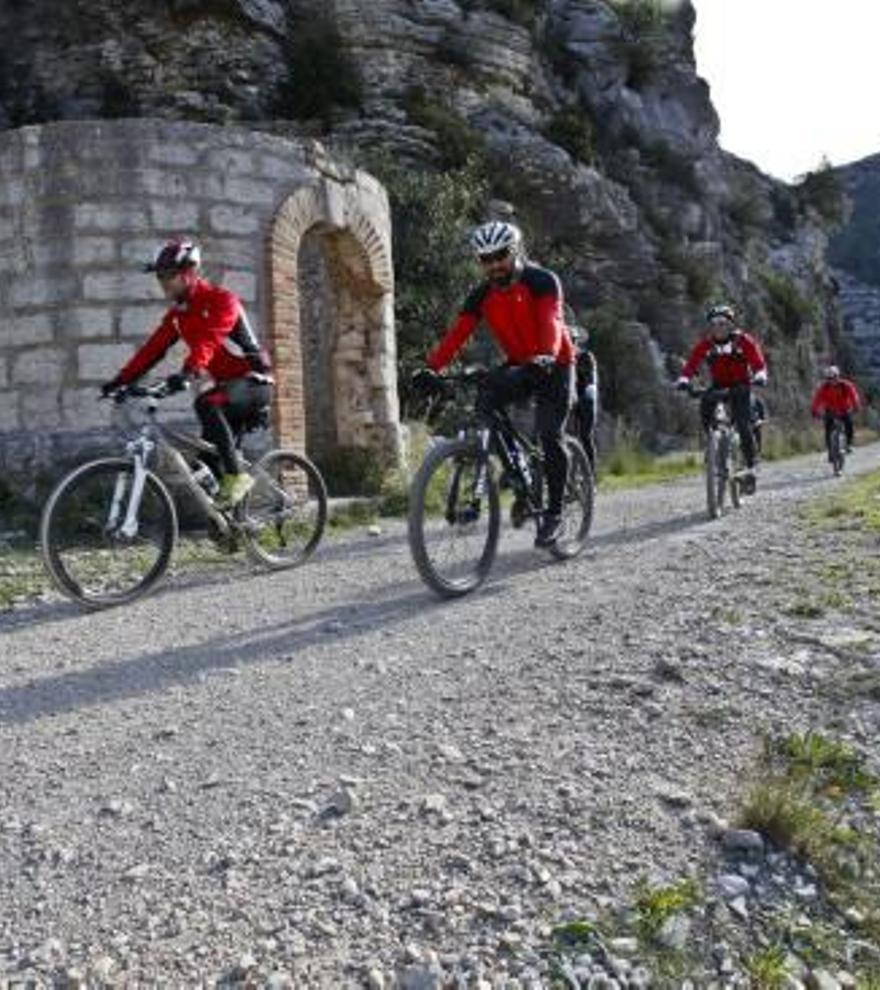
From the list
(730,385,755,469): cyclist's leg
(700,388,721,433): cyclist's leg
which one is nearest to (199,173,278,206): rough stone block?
(700,388,721,433): cyclist's leg

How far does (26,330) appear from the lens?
29.6ft

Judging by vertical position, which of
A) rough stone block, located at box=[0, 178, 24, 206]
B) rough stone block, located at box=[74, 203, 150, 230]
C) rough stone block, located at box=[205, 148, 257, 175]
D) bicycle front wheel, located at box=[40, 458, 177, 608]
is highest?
rough stone block, located at box=[205, 148, 257, 175]

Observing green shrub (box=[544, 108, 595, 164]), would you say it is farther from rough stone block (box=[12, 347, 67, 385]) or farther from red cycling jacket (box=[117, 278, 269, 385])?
red cycling jacket (box=[117, 278, 269, 385])

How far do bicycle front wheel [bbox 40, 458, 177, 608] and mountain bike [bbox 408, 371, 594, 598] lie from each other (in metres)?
1.44

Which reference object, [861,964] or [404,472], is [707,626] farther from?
[404,472]

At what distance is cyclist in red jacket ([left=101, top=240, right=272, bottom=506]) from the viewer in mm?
6312

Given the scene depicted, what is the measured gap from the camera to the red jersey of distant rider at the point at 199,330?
6.27m

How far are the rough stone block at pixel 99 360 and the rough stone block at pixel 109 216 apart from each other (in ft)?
3.19

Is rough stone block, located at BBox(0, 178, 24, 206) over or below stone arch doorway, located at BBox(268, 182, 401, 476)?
over

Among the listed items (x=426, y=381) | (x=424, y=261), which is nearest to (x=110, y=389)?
(x=426, y=381)

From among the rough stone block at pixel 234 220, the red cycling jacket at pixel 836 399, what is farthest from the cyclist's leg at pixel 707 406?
the red cycling jacket at pixel 836 399

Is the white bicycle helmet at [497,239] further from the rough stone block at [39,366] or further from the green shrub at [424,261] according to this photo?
the green shrub at [424,261]

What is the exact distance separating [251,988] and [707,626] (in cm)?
281

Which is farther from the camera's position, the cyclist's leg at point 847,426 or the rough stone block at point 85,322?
the cyclist's leg at point 847,426
